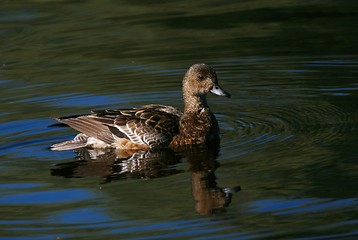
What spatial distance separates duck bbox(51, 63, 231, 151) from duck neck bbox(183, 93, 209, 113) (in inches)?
2.6

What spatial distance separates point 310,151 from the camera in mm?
10016

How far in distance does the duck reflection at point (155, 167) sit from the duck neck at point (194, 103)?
2.33 feet

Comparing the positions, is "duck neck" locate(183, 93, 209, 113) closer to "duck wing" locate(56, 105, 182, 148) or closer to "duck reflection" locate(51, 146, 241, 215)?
"duck wing" locate(56, 105, 182, 148)

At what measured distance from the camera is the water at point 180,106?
842cm

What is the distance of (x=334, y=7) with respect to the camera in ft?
54.2

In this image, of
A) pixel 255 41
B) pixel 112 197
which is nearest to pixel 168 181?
pixel 112 197

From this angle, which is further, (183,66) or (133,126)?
(183,66)

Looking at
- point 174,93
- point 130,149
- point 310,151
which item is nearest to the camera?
point 310,151

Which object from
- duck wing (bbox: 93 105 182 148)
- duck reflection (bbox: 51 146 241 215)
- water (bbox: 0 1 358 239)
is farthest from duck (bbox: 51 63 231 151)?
water (bbox: 0 1 358 239)

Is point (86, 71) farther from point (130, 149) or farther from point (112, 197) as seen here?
point (112, 197)

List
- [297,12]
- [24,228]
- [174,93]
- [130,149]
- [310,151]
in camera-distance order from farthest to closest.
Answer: [297,12], [174,93], [130,149], [310,151], [24,228]

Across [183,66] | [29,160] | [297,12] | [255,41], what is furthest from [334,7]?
[29,160]

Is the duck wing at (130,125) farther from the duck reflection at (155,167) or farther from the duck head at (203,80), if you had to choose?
the duck head at (203,80)

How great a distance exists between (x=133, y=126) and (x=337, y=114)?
220 centimetres
